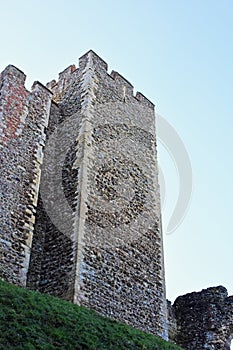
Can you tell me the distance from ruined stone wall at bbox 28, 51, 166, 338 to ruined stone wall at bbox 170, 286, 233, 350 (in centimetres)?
273

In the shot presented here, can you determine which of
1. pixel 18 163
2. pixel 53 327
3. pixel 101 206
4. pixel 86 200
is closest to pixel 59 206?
pixel 86 200

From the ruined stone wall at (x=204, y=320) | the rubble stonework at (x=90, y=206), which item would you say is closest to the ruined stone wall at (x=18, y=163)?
the rubble stonework at (x=90, y=206)

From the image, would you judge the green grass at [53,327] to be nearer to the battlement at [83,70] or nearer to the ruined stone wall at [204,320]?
the ruined stone wall at [204,320]

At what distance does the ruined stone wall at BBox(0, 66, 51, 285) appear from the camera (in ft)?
36.8

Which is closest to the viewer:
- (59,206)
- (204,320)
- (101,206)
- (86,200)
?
(86,200)

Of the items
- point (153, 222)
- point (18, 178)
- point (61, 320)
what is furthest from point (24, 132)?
point (61, 320)

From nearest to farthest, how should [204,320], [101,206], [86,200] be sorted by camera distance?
[86,200] → [101,206] → [204,320]

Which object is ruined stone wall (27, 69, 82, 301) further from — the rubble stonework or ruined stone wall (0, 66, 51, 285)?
ruined stone wall (0, 66, 51, 285)

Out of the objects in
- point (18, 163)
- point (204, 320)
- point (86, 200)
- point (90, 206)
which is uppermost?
point (18, 163)

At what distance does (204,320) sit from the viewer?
1595cm

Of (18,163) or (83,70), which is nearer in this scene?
(18,163)

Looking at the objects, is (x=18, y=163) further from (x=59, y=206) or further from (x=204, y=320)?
(x=204, y=320)


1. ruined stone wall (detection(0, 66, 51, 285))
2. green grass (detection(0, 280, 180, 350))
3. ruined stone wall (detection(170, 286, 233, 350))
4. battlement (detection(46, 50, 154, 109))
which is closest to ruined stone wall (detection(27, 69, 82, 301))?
battlement (detection(46, 50, 154, 109))

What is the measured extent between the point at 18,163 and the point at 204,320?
8.28 m
